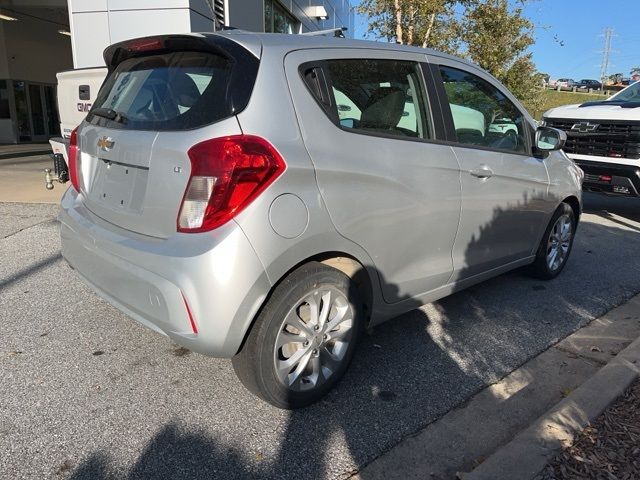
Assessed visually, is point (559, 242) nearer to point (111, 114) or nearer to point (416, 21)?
point (111, 114)

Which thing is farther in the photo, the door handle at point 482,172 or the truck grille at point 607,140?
the truck grille at point 607,140

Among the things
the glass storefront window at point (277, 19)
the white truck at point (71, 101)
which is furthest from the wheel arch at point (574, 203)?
the glass storefront window at point (277, 19)

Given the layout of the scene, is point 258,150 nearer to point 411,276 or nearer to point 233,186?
point 233,186

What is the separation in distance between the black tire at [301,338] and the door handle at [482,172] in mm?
1225

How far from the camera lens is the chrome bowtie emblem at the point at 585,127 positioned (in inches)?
298

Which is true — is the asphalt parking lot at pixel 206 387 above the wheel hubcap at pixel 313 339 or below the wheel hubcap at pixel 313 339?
below

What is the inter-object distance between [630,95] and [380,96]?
7.24 metres

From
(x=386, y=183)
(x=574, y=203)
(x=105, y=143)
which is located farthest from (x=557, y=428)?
(x=574, y=203)

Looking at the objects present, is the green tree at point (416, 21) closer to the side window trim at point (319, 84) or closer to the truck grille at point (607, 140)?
the truck grille at point (607, 140)

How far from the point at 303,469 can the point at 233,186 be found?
1294mm

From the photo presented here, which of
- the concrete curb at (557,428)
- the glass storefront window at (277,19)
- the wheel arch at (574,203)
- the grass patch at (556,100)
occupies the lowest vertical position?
the concrete curb at (557,428)

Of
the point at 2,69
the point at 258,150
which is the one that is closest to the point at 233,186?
the point at 258,150

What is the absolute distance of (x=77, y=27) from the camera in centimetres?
1089

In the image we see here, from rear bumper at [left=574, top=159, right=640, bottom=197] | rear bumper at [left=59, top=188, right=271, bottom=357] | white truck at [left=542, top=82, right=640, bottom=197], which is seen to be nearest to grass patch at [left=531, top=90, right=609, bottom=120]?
white truck at [left=542, top=82, right=640, bottom=197]
